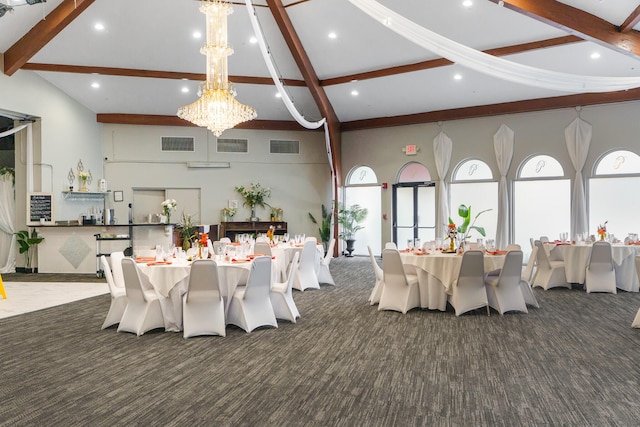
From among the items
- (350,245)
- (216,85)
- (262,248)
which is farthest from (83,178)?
(350,245)

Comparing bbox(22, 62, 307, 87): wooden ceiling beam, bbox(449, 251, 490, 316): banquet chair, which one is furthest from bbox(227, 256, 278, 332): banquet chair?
bbox(22, 62, 307, 87): wooden ceiling beam

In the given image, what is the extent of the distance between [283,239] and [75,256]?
483cm

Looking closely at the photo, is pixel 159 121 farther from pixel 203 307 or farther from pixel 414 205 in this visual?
pixel 203 307

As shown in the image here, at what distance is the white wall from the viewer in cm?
1076

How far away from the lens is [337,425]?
120 inches

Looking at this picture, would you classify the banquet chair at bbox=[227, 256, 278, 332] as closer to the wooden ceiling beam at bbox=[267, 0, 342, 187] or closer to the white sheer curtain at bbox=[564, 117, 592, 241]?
the wooden ceiling beam at bbox=[267, 0, 342, 187]

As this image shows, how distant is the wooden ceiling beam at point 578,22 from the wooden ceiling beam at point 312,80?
4149mm

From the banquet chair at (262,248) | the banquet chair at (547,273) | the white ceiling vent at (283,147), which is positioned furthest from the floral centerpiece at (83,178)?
the banquet chair at (547,273)

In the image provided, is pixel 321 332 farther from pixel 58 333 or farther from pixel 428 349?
pixel 58 333

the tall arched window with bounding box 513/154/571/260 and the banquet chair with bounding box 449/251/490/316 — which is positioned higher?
the tall arched window with bounding box 513/154/571/260

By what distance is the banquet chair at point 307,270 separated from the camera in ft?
26.7

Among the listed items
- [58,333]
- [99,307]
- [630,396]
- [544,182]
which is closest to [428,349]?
[630,396]

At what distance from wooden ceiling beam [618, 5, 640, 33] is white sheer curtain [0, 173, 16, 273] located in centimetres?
1296

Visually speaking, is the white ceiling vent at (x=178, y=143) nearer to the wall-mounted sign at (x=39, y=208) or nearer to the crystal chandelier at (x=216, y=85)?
the wall-mounted sign at (x=39, y=208)
